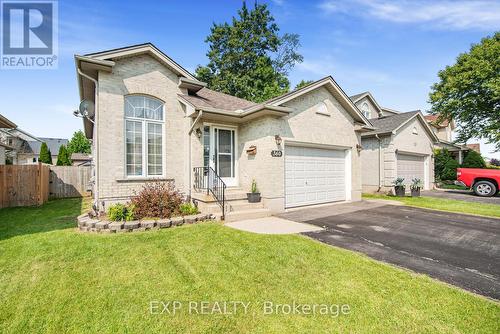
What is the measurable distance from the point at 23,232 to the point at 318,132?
10102 mm

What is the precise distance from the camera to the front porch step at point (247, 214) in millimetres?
7574

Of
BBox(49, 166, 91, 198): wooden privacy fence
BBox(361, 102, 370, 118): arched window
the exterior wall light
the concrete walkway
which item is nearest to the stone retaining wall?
the concrete walkway

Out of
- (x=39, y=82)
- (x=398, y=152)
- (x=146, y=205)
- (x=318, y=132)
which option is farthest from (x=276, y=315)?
(x=398, y=152)

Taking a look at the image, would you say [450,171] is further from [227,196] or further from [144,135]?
[144,135]

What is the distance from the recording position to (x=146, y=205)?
280 inches

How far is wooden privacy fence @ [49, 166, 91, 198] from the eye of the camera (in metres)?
14.0

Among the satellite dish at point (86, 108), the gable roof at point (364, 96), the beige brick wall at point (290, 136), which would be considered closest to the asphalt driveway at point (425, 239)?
the beige brick wall at point (290, 136)

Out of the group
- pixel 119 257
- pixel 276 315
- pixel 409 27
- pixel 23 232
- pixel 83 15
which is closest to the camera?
pixel 276 315

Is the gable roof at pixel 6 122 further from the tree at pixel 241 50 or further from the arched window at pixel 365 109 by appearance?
the tree at pixel 241 50

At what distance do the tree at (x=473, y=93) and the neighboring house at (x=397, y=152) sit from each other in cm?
770

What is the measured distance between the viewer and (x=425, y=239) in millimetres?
5762

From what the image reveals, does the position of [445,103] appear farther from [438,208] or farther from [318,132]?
[318,132]

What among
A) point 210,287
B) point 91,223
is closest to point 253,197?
point 91,223

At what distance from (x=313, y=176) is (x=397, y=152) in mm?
7636
